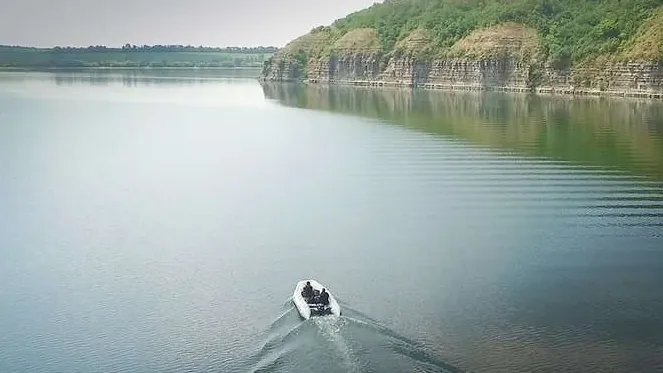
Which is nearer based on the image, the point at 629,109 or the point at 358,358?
the point at 358,358

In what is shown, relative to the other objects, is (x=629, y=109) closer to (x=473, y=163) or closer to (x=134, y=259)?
(x=473, y=163)

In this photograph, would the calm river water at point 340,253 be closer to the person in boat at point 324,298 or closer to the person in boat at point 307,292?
the person in boat at point 307,292

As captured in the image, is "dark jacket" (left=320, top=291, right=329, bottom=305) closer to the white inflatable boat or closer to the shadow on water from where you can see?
the white inflatable boat

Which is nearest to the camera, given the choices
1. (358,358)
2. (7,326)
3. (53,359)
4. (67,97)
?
(358,358)

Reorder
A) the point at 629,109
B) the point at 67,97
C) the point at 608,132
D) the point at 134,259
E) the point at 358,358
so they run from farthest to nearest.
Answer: the point at 67,97, the point at 629,109, the point at 608,132, the point at 134,259, the point at 358,358

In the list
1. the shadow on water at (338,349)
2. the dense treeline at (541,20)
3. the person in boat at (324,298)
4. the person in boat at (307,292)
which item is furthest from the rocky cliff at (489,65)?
the shadow on water at (338,349)

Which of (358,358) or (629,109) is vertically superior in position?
(629,109)

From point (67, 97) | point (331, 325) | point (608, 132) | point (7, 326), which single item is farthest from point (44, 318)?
point (67, 97)
